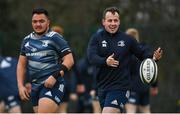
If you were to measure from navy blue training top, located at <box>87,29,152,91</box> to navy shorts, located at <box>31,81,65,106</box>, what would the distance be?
2.80 feet

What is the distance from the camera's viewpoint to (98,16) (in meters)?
29.0

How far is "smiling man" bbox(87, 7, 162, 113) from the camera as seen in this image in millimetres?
11109

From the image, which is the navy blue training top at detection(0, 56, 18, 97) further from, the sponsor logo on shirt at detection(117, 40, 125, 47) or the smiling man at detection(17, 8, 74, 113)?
the smiling man at detection(17, 8, 74, 113)

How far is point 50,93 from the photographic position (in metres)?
10.4

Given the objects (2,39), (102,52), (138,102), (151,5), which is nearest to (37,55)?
(102,52)


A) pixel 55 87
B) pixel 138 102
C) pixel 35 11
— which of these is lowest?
pixel 138 102

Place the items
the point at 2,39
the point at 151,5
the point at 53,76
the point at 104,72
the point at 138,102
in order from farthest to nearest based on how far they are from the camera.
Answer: the point at 151,5, the point at 2,39, the point at 138,102, the point at 104,72, the point at 53,76

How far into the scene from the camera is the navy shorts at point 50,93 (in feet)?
34.0

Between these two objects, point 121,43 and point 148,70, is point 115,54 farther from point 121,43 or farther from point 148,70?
point 148,70

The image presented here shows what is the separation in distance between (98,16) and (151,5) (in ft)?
7.47

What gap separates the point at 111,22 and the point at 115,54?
0.51 meters

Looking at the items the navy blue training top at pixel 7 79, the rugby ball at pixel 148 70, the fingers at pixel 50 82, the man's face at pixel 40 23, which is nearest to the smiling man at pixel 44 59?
the man's face at pixel 40 23

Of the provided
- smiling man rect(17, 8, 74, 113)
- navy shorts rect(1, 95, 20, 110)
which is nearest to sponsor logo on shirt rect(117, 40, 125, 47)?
smiling man rect(17, 8, 74, 113)

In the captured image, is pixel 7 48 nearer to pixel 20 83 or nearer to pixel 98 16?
pixel 98 16
